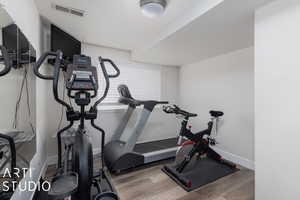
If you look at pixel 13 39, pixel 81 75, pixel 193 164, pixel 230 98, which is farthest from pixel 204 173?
pixel 13 39

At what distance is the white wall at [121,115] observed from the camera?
2402mm

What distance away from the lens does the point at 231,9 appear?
1.38 meters

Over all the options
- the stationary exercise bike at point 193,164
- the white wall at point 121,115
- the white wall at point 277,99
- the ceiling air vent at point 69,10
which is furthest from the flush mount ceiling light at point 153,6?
the white wall at point 121,115

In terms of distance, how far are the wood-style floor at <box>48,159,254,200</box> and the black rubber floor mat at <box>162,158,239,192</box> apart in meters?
0.06

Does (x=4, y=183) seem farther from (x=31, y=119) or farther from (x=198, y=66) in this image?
(x=198, y=66)

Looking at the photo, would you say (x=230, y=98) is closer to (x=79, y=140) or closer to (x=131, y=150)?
(x=131, y=150)

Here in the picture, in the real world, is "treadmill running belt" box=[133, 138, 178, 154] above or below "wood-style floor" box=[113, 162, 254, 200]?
above

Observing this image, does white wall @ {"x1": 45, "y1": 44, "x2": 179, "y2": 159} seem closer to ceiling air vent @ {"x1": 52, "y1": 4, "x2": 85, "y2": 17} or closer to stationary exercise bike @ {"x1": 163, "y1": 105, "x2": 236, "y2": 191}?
ceiling air vent @ {"x1": 52, "y1": 4, "x2": 85, "y2": 17}

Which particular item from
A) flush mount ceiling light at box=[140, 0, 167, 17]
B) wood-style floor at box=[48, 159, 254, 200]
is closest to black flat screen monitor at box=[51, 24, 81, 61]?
flush mount ceiling light at box=[140, 0, 167, 17]

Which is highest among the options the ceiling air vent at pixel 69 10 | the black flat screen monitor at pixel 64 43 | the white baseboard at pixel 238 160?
the ceiling air vent at pixel 69 10

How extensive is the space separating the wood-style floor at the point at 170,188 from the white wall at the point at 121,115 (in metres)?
1.15

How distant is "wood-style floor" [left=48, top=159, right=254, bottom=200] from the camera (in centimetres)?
162

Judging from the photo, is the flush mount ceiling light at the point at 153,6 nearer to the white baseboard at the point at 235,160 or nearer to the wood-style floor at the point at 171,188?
the wood-style floor at the point at 171,188

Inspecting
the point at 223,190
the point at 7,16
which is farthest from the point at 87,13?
the point at 223,190
